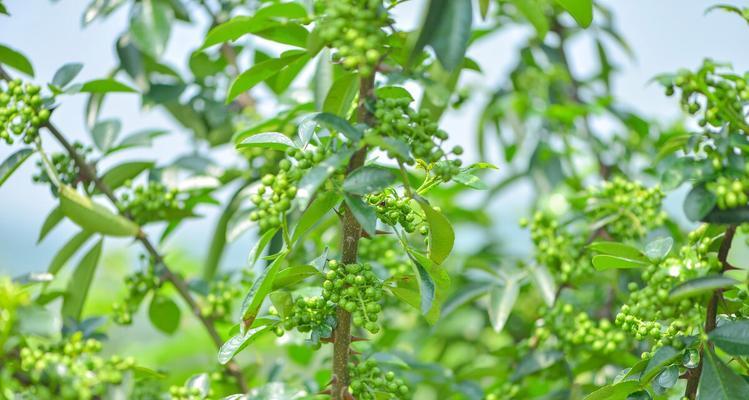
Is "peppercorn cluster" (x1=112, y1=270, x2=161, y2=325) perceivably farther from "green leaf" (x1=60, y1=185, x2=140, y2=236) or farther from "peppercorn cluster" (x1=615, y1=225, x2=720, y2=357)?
"peppercorn cluster" (x1=615, y1=225, x2=720, y2=357)

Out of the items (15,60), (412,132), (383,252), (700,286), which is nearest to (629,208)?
(383,252)

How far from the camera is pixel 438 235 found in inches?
46.3

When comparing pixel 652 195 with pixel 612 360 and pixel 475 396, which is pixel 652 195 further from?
pixel 475 396

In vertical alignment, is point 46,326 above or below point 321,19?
below

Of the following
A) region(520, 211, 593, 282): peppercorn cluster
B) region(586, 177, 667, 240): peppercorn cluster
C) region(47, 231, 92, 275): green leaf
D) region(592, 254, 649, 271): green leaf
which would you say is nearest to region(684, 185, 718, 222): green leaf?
region(592, 254, 649, 271): green leaf

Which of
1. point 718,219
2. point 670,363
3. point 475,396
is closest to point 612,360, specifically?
point 475,396

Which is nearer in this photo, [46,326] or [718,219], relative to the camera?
[46,326]

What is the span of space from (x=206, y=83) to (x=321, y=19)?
4.32ft

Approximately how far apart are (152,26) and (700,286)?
1528 mm

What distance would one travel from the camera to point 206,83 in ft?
7.80

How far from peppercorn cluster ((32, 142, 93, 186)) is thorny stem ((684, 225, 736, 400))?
121cm

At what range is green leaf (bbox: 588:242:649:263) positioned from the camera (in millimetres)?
1197

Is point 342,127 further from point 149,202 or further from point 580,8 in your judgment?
point 149,202

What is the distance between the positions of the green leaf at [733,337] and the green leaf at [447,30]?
538mm
